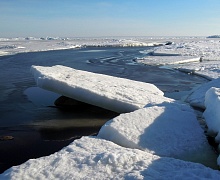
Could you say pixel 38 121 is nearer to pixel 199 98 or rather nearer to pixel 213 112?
pixel 213 112

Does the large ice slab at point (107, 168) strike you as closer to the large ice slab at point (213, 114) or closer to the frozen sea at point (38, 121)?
the frozen sea at point (38, 121)

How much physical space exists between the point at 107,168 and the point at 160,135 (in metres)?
1.79

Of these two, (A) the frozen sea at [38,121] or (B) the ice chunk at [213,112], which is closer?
(B) the ice chunk at [213,112]

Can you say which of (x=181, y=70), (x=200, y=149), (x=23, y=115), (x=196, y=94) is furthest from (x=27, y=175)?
(x=181, y=70)

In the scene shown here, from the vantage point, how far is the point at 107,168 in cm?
380

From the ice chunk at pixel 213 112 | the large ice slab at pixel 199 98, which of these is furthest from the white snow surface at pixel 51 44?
the ice chunk at pixel 213 112

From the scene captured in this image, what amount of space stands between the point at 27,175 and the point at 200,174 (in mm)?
2128

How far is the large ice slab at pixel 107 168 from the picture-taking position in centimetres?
371

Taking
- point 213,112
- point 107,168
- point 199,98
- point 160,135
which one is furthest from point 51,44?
point 107,168

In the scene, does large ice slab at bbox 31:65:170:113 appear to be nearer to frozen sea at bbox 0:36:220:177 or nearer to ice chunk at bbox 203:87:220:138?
frozen sea at bbox 0:36:220:177

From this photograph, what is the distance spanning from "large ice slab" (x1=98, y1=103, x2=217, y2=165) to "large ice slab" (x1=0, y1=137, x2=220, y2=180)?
2.60 feet

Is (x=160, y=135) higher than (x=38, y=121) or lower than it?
higher

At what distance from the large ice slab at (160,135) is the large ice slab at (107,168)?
79 cm

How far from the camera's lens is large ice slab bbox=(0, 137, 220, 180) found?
3713 millimetres
